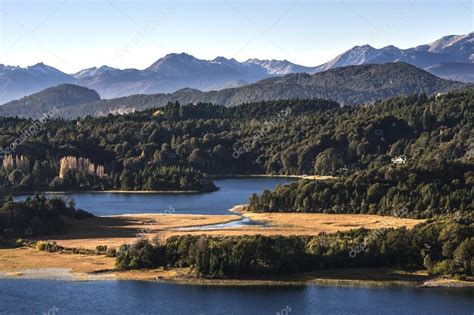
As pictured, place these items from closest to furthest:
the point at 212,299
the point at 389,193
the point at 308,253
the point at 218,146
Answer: the point at 212,299, the point at 308,253, the point at 389,193, the point at 218,146

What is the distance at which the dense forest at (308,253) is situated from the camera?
65750mm

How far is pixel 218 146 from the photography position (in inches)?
7047

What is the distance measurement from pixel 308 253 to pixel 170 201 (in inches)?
2311

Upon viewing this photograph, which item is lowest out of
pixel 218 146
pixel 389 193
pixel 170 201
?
pixel 170 201

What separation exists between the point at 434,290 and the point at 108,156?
113m

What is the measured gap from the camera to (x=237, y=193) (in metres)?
136

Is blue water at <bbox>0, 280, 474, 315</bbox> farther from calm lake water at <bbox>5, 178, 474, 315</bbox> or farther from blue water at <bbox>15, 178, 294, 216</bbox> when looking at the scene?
blue water at <bbox>15, 178, 294, 216</bbox>

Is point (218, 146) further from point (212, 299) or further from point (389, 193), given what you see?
point (212, 299)

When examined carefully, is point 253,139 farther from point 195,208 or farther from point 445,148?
point 195,208

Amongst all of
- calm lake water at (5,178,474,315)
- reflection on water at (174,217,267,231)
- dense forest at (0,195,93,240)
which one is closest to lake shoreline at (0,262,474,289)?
calm lake water at (5,178,474,315)

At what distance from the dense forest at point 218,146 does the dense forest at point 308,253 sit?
2699 inches

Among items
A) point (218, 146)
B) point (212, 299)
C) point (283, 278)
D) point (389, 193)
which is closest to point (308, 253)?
point (283, 278)

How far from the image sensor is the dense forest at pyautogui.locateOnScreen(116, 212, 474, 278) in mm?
65750

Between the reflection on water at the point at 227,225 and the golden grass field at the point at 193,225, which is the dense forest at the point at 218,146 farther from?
the reflection on water at the point at 227,225
